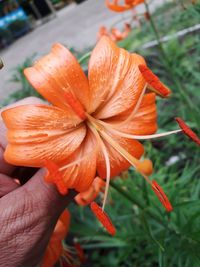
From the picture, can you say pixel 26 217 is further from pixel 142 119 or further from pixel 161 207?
pixel 161 207

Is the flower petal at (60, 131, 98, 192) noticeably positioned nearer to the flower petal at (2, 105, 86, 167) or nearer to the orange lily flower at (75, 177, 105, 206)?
the flower petal at (2, 105, 86, 167)

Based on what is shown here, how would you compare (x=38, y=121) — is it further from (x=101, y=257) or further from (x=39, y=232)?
(x=101, y=257)

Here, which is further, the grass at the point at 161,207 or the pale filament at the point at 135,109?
the grass at the point at 161,207

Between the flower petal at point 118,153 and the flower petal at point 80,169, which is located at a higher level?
the flower petal at point 80,169

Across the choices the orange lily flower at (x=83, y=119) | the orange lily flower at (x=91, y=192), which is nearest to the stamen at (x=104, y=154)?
the orange lily flower at (x=83, y=119)

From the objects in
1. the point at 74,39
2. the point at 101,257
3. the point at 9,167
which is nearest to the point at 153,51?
the point at 101,257

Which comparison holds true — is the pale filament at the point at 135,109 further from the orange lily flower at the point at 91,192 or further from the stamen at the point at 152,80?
the orange lily flower at the point at 91,192

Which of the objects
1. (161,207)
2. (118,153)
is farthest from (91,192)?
(118,153)
